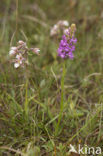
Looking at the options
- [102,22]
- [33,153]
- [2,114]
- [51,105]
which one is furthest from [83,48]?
[33,153]

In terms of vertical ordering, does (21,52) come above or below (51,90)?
above

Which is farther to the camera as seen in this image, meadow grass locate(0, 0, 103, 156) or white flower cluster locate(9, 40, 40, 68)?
meadow grass locate(0, 0, 103, 156)

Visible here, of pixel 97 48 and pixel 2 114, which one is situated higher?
pixel 97 48

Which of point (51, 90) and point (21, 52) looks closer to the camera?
point (21, 52)

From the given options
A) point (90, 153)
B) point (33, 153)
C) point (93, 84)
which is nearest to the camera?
point (33, 153)

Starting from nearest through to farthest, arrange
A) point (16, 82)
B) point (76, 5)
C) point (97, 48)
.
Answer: point (16, 82) → point (97, 48) → point (76, 5)

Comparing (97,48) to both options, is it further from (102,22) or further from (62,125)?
(62,125)

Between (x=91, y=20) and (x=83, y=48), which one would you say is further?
(x=91, y=20)

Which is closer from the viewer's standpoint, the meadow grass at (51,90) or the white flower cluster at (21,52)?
the white flower cluster at (21,52)
